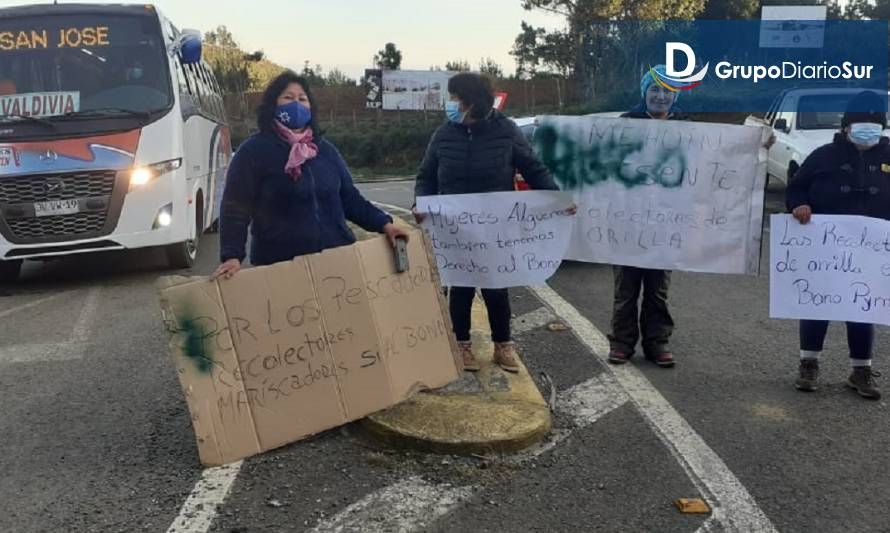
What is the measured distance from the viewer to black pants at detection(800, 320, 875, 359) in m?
4.79

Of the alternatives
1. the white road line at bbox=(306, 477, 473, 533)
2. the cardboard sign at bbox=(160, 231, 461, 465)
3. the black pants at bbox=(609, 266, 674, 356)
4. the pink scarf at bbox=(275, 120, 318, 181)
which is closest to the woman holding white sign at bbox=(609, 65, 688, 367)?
the black pants at bbox=(609, 266, 674, 356)

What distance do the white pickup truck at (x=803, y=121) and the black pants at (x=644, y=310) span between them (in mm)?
7419

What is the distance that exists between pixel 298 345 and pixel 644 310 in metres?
2.45

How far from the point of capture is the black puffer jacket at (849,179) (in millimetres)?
4730

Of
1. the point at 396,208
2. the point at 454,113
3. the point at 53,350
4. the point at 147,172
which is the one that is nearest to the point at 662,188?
the point at 454,113

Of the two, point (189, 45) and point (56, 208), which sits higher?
point (189, 45)

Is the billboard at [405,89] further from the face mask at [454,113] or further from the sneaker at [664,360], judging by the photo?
the face mask at [454,113]

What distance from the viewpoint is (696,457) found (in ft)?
13.0

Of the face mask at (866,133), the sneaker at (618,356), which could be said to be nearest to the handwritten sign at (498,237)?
the sneaker at (618,356)

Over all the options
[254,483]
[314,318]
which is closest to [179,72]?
[314,318]

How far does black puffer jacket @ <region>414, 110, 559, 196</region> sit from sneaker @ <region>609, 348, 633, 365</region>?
A: 125cm

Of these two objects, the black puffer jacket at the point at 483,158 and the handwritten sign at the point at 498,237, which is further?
the handwritten sign at the point at 498,237

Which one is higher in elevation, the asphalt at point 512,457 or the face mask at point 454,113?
the face mask at point 454,113

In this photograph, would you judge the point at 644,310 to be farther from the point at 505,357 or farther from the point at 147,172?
the point at 147,172
